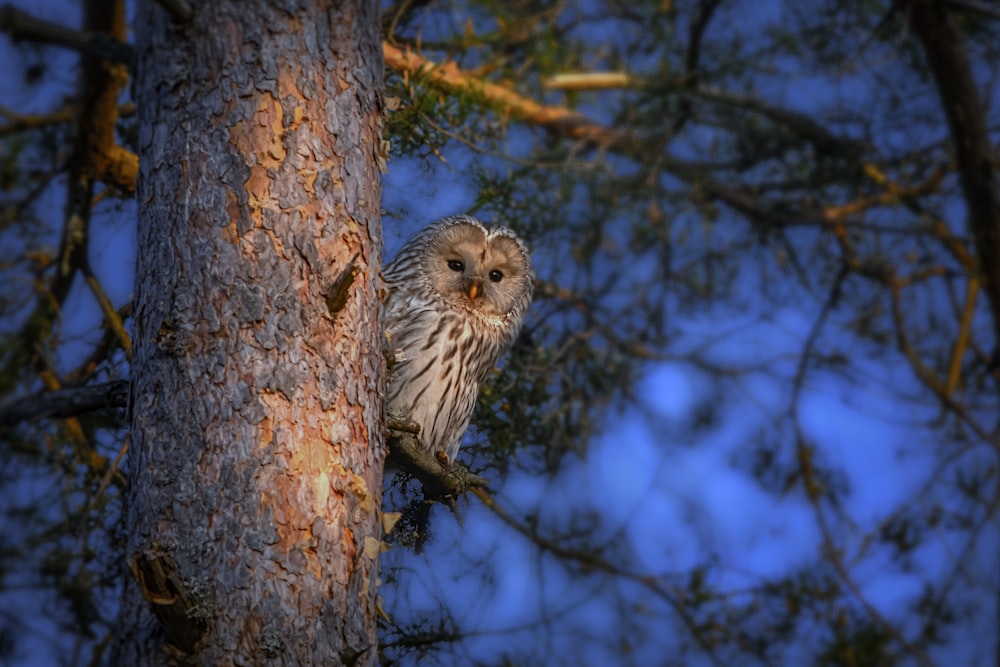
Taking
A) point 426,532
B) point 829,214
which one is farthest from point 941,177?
point 426,532

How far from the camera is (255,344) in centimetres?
185

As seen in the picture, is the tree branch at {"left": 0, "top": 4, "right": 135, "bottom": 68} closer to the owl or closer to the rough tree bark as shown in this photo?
the rough tree bark

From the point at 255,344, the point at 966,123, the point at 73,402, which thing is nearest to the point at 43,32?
the point at 73,402

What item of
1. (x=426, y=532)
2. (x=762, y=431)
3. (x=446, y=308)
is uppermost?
(x=762, y=431)

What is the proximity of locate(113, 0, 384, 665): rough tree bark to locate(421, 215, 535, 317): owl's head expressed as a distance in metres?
0.99

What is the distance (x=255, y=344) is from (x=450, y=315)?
1.21 meters

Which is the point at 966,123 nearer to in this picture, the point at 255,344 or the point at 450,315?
the point at 450,315

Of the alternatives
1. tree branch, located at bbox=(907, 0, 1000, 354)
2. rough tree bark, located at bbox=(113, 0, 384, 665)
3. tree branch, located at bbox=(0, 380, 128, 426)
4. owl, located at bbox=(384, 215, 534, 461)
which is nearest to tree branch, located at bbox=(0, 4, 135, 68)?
rough tree bark, located at bbox=(113, 0, 384, 665)

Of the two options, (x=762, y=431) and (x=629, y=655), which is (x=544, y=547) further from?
(x=762, y=431)

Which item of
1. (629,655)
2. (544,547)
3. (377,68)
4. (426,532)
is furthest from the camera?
(629,655)

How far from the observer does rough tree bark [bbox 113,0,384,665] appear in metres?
1.71

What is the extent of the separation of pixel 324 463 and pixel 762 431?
2954 millimetres

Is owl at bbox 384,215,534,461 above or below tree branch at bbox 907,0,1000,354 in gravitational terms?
below

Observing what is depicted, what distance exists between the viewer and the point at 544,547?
3.41 meters
